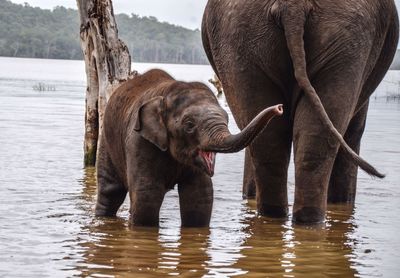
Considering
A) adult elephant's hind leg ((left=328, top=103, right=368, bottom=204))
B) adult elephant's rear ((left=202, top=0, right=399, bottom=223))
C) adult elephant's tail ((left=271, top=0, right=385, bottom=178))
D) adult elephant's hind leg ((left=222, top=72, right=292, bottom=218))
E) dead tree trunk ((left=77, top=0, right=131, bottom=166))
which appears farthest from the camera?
dead tree trunk ((left=77, top=0, right=131, bottom=166))

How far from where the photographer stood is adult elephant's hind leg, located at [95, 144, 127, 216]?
10.7 metres

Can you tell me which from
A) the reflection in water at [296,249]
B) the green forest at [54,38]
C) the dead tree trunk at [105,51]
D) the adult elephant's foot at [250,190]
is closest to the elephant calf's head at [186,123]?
the reflection in water at [296,249]

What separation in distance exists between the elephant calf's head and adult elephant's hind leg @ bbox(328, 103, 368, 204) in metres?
3.11

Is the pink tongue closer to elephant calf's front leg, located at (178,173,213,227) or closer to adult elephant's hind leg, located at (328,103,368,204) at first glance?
elephant calf's front leg, located at (178,173,213,227)

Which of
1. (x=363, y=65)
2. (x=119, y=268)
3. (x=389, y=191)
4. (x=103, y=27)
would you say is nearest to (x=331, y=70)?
(x=363, y=65)

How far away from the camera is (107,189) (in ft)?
35.0

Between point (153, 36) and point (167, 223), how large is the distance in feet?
509

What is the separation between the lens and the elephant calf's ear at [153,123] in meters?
9.37

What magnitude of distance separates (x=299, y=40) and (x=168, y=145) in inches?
51.4

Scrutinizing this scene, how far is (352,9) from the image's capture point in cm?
952

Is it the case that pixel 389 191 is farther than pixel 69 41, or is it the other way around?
pixel 69 41

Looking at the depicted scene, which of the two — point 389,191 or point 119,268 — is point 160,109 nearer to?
point 119,268

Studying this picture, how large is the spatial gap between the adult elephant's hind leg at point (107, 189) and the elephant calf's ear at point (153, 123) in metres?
1.25

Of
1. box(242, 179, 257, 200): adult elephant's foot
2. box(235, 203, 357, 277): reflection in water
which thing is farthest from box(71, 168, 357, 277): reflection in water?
box(242, 179, 257, 200): adult elephant's foot
